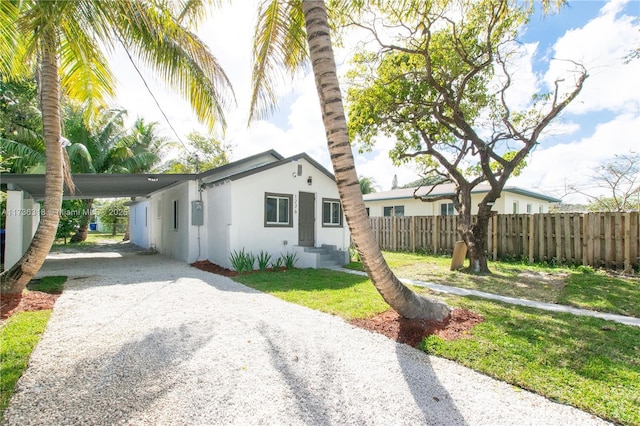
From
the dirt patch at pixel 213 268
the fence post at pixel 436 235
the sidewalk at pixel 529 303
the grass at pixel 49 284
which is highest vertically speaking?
the fence post at pixel 436 235

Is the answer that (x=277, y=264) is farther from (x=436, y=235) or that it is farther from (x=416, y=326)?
(x=436, y=235)

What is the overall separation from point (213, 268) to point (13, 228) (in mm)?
5891

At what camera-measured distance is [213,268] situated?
36.0ft

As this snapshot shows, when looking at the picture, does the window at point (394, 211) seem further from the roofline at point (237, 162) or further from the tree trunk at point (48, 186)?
the tree trunk at point (48, 186)

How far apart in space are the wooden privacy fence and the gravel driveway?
981 cm

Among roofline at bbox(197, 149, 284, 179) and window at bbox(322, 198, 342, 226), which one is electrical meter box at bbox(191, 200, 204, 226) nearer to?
roofline at bbox(197, 149, 284, 179)

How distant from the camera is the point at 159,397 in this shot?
2.98m

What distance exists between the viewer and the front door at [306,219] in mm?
12266

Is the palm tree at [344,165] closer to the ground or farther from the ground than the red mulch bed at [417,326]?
farther from the ground

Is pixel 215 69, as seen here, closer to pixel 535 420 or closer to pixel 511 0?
pixel 511 0

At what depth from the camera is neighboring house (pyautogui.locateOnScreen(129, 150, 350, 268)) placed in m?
10.8

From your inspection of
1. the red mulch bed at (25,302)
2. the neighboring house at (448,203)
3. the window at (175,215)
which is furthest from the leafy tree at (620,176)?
the red mulch bed at (25,302)

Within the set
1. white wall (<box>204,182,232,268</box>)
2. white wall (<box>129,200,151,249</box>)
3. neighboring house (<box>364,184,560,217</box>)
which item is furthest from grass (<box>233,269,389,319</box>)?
white wall (<box>129,200,151,249</box>)

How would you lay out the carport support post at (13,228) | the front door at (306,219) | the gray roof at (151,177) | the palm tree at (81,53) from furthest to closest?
the front door at (306,219)
the carport support post at (13,228)
the gray roof at (151,177)
the palm tree at (81,53)
